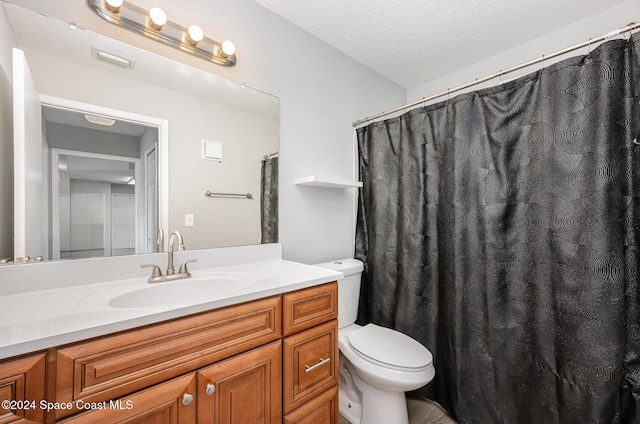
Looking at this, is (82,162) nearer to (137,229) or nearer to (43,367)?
(137,229)

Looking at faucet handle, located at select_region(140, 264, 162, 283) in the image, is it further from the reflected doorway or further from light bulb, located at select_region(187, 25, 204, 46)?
light bulb, located at select_region(187, 25, 204, 46)

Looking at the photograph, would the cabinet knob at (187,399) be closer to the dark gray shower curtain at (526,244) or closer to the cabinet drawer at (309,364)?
the cabinet drawer at (309,364)

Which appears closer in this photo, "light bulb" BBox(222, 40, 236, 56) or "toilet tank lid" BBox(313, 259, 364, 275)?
"light bulb" BBox(222, 40, 236, 56)

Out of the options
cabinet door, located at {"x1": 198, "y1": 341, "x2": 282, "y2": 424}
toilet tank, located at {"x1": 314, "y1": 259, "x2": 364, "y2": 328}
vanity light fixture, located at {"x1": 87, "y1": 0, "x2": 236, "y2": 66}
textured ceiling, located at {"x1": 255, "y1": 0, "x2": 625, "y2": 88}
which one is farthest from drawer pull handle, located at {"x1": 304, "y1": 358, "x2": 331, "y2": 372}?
textured ceiling, located at {"x1": 255, "y1": 0, "x2": 625, "y2": 88}

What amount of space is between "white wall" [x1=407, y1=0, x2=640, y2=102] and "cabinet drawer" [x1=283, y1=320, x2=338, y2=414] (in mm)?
2093

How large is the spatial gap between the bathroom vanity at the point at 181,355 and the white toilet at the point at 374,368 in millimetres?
254

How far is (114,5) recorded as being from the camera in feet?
3.67

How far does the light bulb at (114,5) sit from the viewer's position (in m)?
1.11

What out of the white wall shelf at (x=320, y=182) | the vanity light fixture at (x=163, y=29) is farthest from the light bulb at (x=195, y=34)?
the white wall shelf at (x=320, y=182)

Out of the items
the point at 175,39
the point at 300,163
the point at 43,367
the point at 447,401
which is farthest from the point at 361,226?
the point at 43,367

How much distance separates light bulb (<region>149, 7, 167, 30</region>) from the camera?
3.89 ft

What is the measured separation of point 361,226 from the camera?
2.08m

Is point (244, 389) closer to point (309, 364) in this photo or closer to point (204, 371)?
point (204, 371)

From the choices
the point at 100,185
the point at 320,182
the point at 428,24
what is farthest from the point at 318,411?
the point at 428,24
